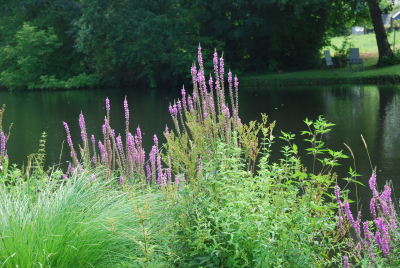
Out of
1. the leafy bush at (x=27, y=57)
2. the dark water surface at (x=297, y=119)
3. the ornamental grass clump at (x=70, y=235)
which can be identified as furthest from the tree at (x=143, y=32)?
the ornamental grass clump at (x=70, y=235)

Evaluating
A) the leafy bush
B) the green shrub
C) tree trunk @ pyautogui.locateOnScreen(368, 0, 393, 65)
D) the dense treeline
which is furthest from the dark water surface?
the leafy bush

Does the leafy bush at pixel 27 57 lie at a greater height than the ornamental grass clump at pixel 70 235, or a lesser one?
greater

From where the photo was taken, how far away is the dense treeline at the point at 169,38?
24156 millimetres

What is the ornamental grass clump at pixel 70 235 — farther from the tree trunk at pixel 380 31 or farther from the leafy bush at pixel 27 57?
the leafy bush at pixel 27 57

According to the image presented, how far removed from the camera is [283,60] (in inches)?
1061

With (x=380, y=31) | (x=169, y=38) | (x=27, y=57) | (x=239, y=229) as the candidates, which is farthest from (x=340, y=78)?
(x=27, y=57)

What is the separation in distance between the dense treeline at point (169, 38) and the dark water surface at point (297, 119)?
659cm

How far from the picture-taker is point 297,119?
11.0 meters

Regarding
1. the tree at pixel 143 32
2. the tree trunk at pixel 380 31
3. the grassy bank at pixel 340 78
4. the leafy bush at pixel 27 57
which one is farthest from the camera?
the leafy bush at pixel 27 57

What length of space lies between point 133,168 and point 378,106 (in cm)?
1015

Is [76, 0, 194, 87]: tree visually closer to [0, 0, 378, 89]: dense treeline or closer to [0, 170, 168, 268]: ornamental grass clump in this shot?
[0, 0, 378, 89]: dense treeline

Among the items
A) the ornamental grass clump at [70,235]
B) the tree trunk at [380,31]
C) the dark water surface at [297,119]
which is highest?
the tree trunk at [380,31]

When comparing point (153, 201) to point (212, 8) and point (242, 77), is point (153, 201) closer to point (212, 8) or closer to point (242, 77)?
point (242, 77)

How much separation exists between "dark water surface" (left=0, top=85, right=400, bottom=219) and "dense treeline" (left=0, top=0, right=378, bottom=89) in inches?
260
